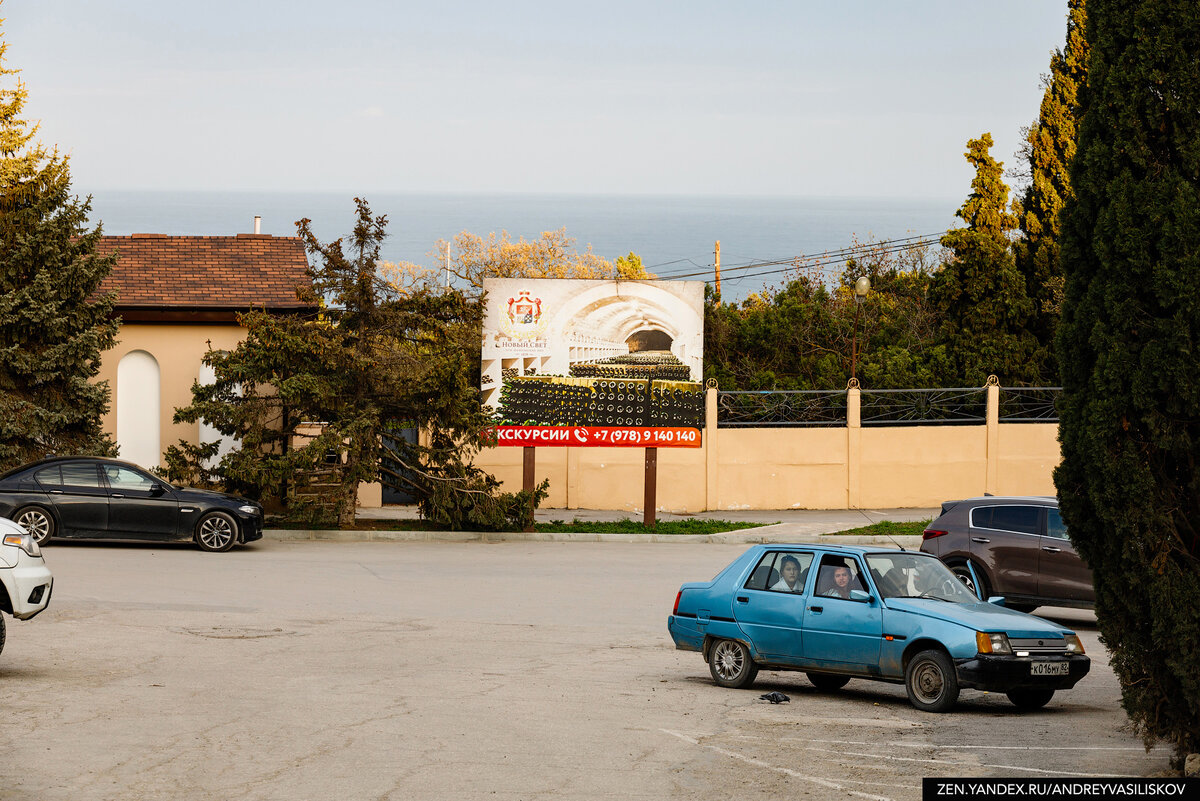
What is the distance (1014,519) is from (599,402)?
12.3 metres

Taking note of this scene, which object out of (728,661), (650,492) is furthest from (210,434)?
(728,661)

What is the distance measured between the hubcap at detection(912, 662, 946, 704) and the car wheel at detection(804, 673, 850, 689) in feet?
4.64

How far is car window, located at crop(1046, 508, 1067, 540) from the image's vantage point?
17.4 metres

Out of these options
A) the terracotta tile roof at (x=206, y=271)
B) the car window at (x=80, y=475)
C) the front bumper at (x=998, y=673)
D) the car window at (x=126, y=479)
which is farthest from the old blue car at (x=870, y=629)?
the terracotta tile roof at (x=206, y=271)

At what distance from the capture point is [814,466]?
33250 millimetres

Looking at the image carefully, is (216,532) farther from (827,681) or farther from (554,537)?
(827,681)

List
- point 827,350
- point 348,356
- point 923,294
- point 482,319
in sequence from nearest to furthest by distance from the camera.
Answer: point 348,356, point 482,319, point 827,350, point 923,294

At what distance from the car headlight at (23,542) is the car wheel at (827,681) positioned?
7477 mm

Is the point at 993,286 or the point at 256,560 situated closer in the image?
the point at 256,560

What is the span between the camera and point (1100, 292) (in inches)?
360

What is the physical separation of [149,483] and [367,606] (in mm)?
6693

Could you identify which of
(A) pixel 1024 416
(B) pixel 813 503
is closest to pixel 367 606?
(B) pixel 813 503

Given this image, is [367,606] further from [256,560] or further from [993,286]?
[993,286]

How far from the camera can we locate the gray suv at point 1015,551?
56.2 ft
